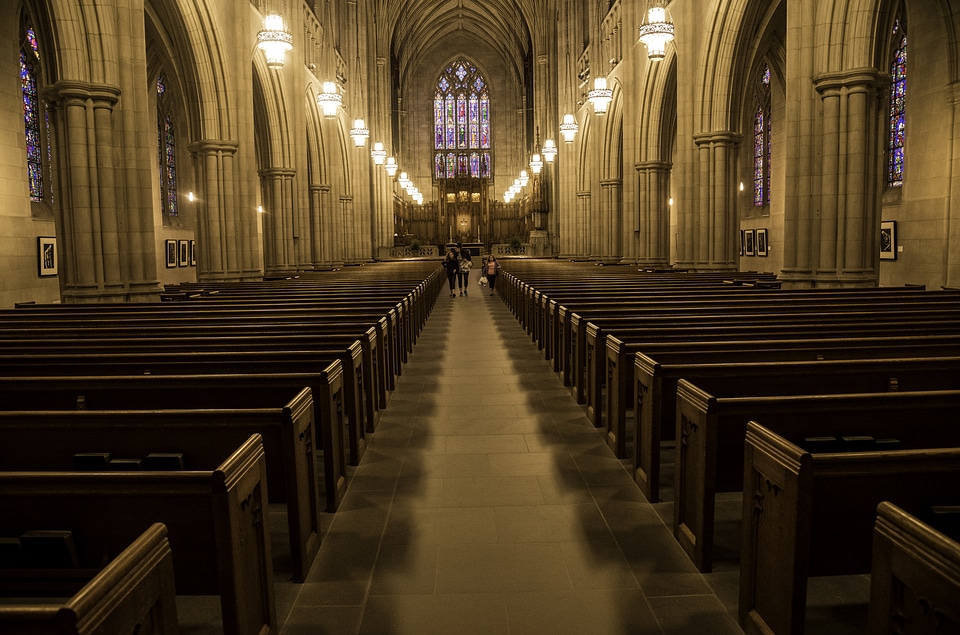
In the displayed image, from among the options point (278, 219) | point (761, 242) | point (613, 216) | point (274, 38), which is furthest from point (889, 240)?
point (278, 219)

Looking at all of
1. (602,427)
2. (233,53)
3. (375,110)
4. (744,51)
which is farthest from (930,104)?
(375,110)

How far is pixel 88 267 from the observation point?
35.9ft

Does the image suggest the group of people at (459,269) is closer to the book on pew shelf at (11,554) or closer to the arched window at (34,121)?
the arched window at (34,121)

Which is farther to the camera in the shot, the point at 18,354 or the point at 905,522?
the point at 18,354

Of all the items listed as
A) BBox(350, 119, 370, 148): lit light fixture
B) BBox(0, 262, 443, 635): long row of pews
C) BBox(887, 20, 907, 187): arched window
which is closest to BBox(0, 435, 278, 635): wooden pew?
BBox(0, 262, 443, 635): long row of pews

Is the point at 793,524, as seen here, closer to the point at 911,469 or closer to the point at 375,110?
the point at 911,469

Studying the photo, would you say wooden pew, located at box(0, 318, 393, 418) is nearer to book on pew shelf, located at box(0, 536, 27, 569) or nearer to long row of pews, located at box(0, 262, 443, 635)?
long row of pews, located at box(0, 262, 443, 635)

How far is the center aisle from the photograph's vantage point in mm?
3320

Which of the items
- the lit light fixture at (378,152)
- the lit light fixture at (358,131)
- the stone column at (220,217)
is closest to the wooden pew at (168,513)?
the stone column at (220,217)

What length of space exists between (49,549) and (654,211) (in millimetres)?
21050

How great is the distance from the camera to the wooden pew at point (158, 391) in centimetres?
449

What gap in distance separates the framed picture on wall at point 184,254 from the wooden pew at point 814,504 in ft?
83.5

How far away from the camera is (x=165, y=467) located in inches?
136

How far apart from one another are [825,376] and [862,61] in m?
8.68
